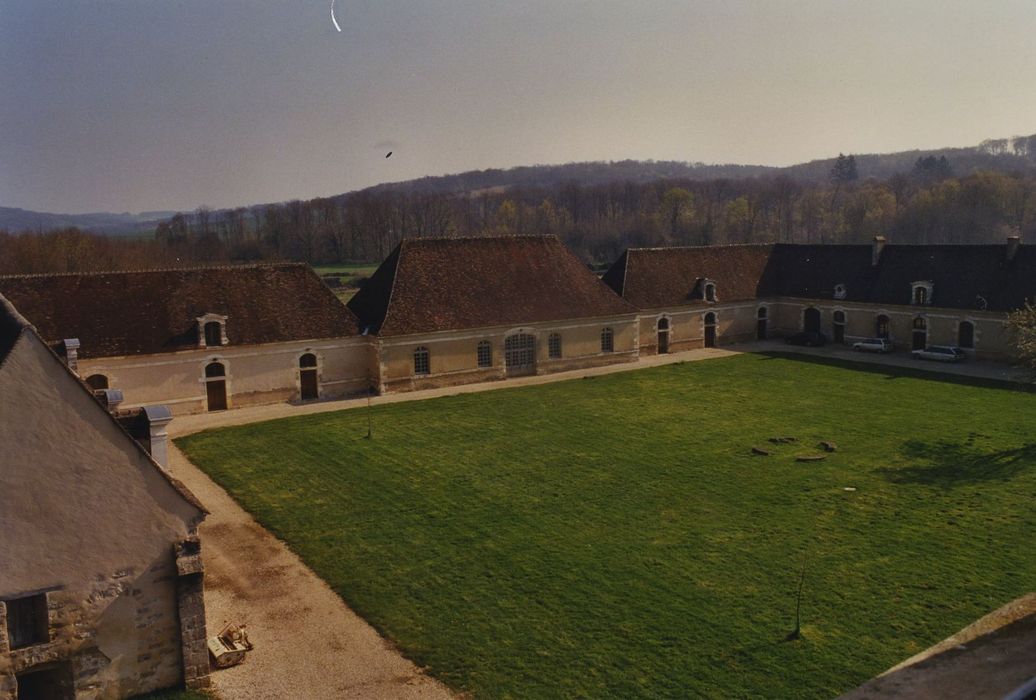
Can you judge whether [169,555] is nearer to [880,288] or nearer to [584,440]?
[584,440]

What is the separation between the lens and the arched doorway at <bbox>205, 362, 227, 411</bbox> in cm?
3170

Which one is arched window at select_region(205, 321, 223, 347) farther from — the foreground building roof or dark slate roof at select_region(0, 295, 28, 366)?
the foreground building roof

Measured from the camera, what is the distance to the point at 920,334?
4200cm

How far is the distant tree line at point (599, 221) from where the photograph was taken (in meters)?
90.1

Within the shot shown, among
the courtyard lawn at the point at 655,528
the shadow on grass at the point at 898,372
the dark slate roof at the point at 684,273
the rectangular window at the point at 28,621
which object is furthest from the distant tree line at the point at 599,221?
the rectangular window at the point at 28,621

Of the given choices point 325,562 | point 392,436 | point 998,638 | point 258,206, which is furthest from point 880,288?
point 258,206

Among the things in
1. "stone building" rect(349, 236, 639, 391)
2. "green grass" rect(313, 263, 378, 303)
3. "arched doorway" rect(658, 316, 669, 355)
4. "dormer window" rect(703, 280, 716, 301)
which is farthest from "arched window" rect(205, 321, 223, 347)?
"green grass" rect(313, 263, 378, 303)

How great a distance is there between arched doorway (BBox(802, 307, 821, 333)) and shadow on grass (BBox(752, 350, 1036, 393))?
15.5 feet

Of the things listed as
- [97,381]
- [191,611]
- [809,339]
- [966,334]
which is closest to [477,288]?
[97,381]

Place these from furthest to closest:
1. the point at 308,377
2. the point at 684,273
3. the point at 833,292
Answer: the point at 684,273 < the point at 833,292 < the point at 308,377

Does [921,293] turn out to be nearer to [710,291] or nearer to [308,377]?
[710,291]

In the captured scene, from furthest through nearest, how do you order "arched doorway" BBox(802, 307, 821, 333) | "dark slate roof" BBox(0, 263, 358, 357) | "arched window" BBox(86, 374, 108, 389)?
1. "arched doorway" BBox(802, 307, 821, 333)
2. "dark slate roof" BBox(0, 263, 358, 357)
3. "arched window" BBox(86, 374, 108, 389)

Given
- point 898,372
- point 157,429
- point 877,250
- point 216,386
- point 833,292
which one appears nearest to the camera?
point 157,429

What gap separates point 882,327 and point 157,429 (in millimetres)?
38406
